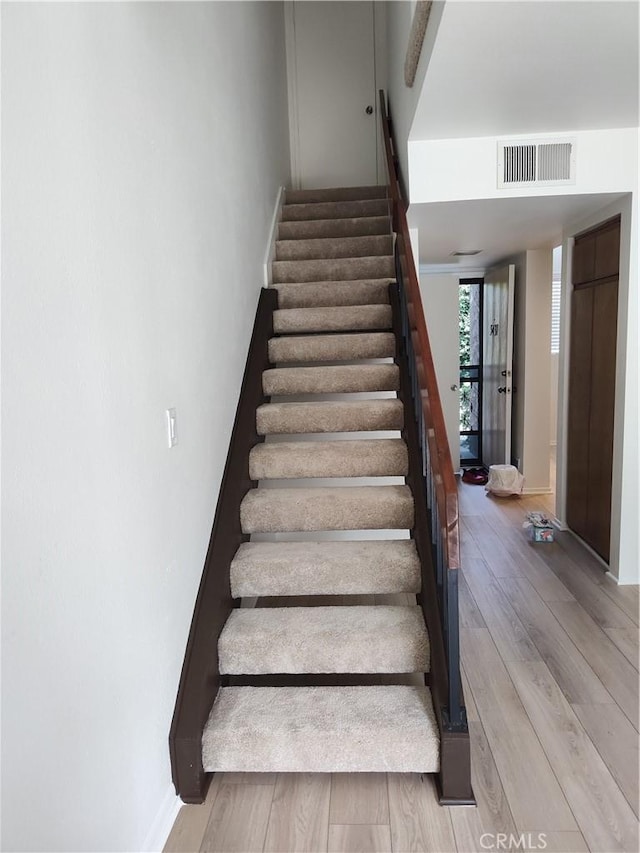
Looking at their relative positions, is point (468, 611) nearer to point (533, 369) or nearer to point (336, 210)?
point (533, 369)

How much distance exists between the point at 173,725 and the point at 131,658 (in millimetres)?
438

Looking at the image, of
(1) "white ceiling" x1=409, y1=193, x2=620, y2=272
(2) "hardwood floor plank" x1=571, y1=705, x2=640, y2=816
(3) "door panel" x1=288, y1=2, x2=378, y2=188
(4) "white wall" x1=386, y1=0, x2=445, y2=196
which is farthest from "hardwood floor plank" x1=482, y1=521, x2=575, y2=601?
(3) "door panel" x1=288, y1=2, x2=378, y2=188

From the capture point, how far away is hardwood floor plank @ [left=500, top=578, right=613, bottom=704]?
2195 millimetres

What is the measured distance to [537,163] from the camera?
9.46ft

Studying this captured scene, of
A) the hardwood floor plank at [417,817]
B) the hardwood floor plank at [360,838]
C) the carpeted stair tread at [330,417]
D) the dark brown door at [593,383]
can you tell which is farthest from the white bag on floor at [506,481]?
the hardwood floor plank at [360,838]

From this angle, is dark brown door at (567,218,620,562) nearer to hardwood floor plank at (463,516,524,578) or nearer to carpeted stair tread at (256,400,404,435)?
hardwood floor plank at (463,516,524,578)

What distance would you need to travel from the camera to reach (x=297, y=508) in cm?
241

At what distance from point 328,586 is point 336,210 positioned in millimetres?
3279

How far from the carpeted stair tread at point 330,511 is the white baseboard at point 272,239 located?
165 centimetres

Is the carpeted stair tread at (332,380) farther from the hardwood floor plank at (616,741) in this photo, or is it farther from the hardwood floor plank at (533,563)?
the hardwood floor plank at (616,741)

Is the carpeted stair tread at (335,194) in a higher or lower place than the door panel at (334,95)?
lower

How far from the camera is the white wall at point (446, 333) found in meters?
5.59

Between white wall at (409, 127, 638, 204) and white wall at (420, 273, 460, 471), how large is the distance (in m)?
2.56

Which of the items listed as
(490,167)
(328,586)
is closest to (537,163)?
(490,167)
